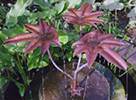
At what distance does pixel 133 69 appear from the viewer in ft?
5.25

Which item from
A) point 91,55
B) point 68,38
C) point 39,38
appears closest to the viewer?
point 91,55

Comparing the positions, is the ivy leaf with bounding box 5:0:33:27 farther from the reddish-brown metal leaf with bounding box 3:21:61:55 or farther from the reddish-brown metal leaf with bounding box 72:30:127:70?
the reddish-brown metal leaf with bounding box 72:30:127:70

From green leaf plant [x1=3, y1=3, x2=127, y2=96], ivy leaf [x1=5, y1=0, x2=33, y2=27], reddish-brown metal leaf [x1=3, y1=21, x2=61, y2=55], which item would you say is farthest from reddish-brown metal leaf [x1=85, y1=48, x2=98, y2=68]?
ivy leaf [x1=5, y1=0, x2=33, y2=27]

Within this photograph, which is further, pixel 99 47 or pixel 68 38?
pixel 68 38

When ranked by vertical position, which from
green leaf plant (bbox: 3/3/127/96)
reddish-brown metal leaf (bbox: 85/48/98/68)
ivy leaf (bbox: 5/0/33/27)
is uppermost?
ivy leaf (bbox: 5/0/33/27)

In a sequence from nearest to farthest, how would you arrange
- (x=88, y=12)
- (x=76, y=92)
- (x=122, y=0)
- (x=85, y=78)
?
(x=88, y=12), (x=76, y=92), (x=85, y=78), (x=122, y=0)

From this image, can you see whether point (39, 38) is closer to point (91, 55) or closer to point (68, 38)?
point (91, 55)

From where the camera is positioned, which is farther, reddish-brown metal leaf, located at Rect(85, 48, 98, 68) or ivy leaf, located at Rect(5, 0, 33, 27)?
ivy leaf, located at Rect(5, 0, 33, 27)

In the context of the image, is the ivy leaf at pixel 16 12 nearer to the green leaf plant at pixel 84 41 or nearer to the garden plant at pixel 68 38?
the garden plant at pixel 68 38

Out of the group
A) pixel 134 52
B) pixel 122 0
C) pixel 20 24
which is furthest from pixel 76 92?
pixel 122 0

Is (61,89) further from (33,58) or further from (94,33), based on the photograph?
(94,33)

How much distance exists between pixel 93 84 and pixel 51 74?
12.4 inches

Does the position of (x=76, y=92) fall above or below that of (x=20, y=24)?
below

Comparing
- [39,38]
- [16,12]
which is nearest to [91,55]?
[39,38]
